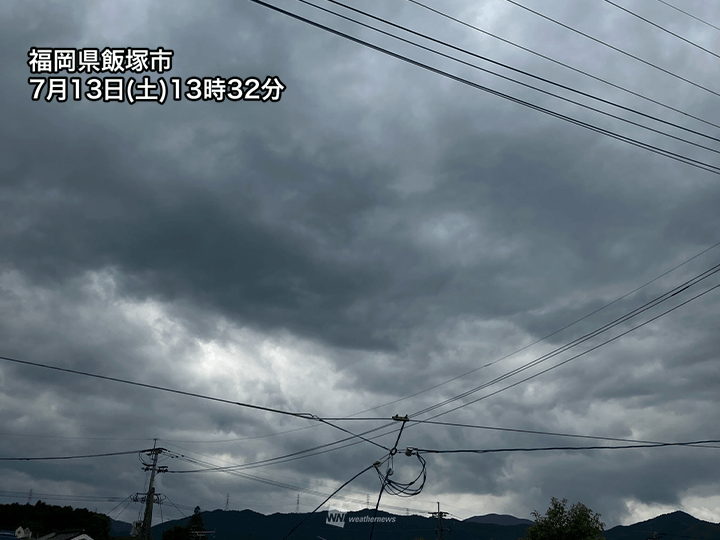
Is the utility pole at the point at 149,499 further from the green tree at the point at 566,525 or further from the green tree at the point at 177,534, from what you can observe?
the green tree at the point at 177,534

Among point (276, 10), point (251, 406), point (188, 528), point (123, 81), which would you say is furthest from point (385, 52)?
point (188, 528)

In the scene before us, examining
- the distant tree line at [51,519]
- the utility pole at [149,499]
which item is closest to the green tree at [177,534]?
the distant tree line at [51,519]

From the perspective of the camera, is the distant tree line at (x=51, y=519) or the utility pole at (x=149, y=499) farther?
the distant tree line at (x=51, y=519)

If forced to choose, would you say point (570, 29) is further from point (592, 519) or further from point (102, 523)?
point (102, 523)

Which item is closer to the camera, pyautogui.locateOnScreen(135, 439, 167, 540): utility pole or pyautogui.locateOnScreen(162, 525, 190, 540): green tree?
pyautogui.locateOnScreen(135, 439, 167, 540): utility pole

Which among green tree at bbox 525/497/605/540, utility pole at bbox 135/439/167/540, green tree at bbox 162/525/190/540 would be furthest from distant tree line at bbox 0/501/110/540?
green tree at bbox 525/497/605/540

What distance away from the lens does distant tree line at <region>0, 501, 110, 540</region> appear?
137m

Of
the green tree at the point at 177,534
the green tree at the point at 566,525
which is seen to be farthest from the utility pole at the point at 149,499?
the green tree at the point at 177,534

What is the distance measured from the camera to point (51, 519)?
471 ft

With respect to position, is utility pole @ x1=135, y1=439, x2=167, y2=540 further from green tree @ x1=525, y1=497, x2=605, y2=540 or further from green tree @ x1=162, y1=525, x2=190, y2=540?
green tree @ x1=162, y1=525, x2=190, y2=540

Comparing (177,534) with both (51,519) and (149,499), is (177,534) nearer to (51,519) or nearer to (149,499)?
(51,519)

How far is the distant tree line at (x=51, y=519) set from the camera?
137250 millimetres

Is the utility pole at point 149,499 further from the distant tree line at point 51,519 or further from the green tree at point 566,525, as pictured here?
the distant tree line at point 51,519

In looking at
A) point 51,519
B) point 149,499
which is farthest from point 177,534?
point 149,499
